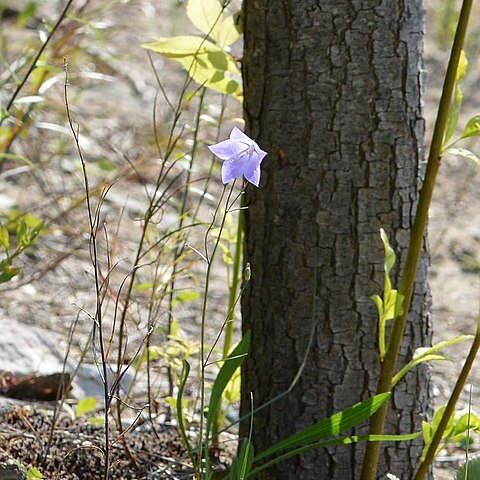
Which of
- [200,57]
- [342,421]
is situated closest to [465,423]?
[342,421]

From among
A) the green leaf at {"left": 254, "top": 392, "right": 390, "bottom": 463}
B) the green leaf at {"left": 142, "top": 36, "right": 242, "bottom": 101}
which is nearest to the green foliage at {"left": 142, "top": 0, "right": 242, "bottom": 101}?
the green leaf at {"left": 142, "top": 36, "right": 242, "bottom": 101}

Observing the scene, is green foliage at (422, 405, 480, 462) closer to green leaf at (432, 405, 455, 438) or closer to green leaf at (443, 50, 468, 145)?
green leaf at (432, 405, 455, 438)

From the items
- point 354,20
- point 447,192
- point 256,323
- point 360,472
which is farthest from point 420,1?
point 447,192

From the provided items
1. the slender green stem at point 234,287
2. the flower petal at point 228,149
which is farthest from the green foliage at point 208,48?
the flower petal at point 228,149

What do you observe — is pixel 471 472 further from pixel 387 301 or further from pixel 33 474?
pixel 33 474

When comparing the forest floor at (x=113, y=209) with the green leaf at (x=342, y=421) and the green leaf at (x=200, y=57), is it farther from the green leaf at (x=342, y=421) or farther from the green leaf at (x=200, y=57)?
the green leaf at (x=342, y=421)

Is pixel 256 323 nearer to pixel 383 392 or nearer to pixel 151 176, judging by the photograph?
pixel 383 392
